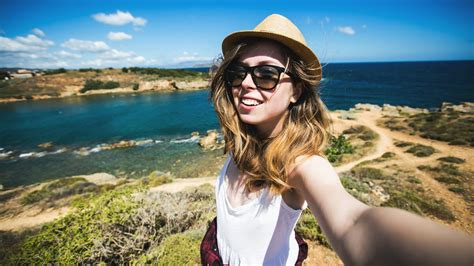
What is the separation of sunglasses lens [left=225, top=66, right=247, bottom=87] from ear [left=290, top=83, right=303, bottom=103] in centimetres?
46

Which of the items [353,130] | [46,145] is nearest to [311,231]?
[353,130]

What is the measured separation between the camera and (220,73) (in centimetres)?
222

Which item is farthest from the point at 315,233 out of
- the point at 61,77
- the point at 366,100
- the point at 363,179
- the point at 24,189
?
the point at 61,77

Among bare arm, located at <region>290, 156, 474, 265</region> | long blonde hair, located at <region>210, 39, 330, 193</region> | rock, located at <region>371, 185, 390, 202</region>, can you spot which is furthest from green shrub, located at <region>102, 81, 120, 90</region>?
bare arm, located at <region>290, 156, 474, 265</region>

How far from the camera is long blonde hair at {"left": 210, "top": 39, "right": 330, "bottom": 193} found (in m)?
1.66

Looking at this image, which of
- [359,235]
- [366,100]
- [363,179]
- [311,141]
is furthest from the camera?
[366,100]

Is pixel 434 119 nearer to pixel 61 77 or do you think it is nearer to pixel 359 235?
pixel 359 235

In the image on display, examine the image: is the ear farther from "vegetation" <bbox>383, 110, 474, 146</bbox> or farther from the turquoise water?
"vegetation" <bbox>383, 110, 474, 146</bbox>

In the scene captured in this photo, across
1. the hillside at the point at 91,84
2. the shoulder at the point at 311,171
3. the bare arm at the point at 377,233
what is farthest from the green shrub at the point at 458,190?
the hillside at the point at 91,84

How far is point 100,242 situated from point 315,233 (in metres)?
4.79

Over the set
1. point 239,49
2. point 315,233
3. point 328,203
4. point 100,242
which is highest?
point 239,49

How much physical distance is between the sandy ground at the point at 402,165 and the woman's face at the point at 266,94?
A: 437 centimetres

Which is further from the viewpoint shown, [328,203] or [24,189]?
[24,189]

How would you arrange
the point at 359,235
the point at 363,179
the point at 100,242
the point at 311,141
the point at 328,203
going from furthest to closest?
the point at 363,179 → the point at 100,242 → the point at 311,141 → the point at 328,203 → the point at 359,235
